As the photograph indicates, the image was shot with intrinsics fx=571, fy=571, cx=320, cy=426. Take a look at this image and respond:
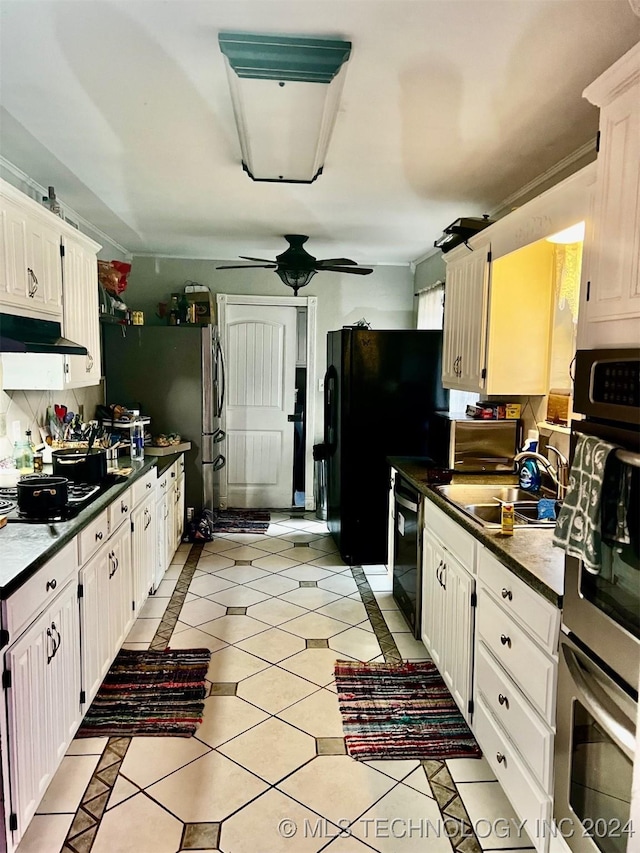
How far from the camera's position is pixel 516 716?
1770 mm

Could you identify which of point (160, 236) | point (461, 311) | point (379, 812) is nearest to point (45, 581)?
point (379, 812)

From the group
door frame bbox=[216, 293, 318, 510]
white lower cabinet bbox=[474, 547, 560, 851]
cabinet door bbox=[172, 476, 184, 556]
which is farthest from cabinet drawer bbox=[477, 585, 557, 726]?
door frame bbox=[216, 293, 318, 510]

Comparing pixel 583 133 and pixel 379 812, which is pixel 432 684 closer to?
pixel 379 812

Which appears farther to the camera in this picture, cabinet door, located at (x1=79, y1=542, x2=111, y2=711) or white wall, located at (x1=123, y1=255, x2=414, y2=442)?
white wall, located at (x1=123, y1=255, x2=414, y2=442)

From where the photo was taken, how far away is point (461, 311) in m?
3.31

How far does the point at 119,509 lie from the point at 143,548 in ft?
1.95

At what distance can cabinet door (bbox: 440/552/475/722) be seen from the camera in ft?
7.29

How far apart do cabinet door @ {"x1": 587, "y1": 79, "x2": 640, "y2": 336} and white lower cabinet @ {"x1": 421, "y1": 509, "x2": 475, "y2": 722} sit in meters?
1.17

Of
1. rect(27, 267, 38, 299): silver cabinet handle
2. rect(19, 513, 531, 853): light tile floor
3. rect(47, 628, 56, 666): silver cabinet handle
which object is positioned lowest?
rect(19, 513, 531, 853): light tile floor

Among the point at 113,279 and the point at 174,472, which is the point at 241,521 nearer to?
the point at 174,472

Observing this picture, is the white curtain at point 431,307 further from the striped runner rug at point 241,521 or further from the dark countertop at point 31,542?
the dark countertop at point 31,542

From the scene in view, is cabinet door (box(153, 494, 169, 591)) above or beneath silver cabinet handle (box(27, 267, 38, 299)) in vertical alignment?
beneath

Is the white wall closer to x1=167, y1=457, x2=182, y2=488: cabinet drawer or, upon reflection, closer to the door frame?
the door frame

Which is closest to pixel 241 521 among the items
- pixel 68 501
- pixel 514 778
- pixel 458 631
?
pixel 68 501
